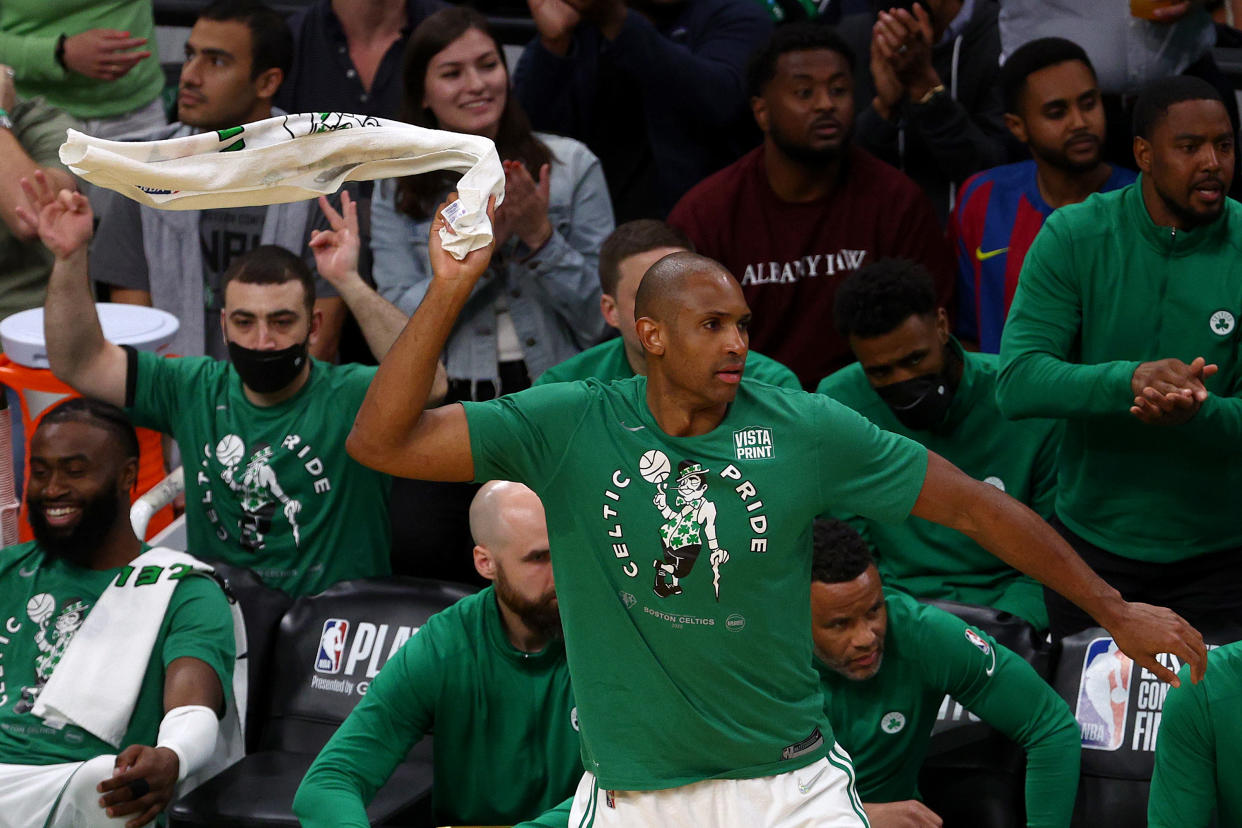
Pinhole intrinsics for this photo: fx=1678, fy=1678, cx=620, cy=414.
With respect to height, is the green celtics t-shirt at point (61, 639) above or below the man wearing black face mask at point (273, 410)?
below

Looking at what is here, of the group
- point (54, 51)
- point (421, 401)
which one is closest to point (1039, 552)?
point (421, 401)

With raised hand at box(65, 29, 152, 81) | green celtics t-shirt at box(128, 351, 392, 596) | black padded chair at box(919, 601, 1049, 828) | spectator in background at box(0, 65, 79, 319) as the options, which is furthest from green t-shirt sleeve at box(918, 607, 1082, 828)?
raised hand at box(65, 29, 152, 81)

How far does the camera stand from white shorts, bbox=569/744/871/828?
3158 mm

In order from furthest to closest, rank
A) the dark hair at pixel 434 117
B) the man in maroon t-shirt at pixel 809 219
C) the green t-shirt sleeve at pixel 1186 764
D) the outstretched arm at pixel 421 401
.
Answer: the dark hair at pixel 434 117
the man in maroon t-shirt at pixel 809 219
the green t-shirt sleeve at pixel 1186 764
the outstretched arm at pixel 421 401

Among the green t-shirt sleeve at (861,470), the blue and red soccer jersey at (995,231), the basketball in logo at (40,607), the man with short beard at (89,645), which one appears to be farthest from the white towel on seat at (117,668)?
the blue and red soccer jersey at (995,231)

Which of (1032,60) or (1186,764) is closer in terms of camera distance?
(1186,764)

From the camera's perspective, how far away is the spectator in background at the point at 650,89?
18.5ft

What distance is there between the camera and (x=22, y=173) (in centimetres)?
566

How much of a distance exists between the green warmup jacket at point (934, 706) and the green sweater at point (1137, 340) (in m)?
0.65

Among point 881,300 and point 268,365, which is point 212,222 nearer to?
point 268,365

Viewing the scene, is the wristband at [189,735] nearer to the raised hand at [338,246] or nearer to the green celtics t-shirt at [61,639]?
the green celtics t-shirt at [61,639]

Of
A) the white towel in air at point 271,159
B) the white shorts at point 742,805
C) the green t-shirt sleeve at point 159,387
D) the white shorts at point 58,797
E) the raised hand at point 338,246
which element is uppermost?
the white towel in air at point 271,159

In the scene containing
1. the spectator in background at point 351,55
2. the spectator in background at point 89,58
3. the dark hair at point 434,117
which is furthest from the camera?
the spectator in background at point 89,58

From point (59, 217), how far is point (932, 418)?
2.59 m
